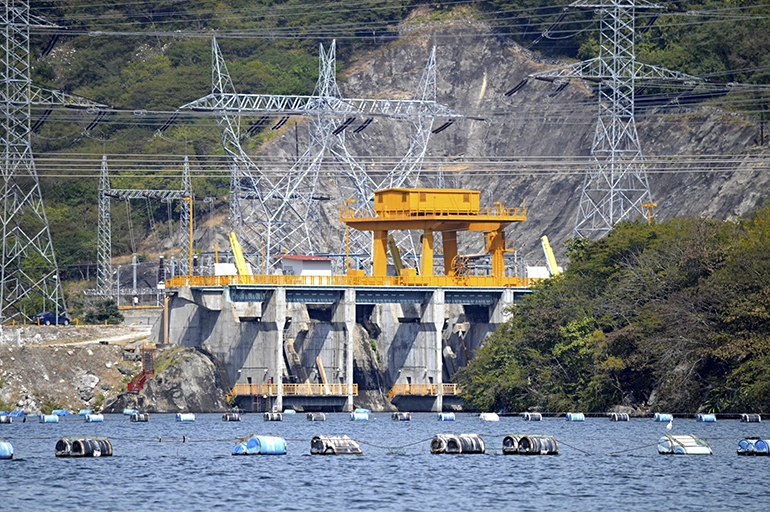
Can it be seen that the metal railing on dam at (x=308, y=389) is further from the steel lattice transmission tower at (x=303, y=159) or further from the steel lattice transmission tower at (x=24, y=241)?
the steel lattice transmission tower at (x=24, y=241)

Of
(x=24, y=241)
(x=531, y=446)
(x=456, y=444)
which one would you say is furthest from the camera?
(x=24, y=241)

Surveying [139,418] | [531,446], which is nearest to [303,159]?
[139,418]

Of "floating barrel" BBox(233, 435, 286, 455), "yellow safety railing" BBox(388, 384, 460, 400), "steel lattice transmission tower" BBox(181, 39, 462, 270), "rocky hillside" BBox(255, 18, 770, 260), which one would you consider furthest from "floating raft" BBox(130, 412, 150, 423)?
"rocky hillside" BBox(255, 18, 770, 260)

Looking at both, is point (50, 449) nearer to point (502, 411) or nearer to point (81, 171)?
point (502, 411)

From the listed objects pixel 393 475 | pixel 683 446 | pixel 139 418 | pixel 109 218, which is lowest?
pixel 393 475

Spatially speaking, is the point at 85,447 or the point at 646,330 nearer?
the point at 85,447

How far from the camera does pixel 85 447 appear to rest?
75.9 m

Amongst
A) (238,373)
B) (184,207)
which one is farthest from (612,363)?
(184,207)

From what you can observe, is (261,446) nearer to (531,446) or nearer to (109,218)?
(531,446)

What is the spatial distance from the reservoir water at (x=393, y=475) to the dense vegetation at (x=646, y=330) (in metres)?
5.23

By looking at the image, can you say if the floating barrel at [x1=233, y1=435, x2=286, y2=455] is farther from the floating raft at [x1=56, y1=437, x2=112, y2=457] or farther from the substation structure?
the substation structure

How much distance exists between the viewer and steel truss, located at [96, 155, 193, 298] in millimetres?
156000

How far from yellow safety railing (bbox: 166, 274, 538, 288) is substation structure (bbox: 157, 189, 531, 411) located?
0.26 feet

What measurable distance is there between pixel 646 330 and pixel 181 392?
37250 mm
